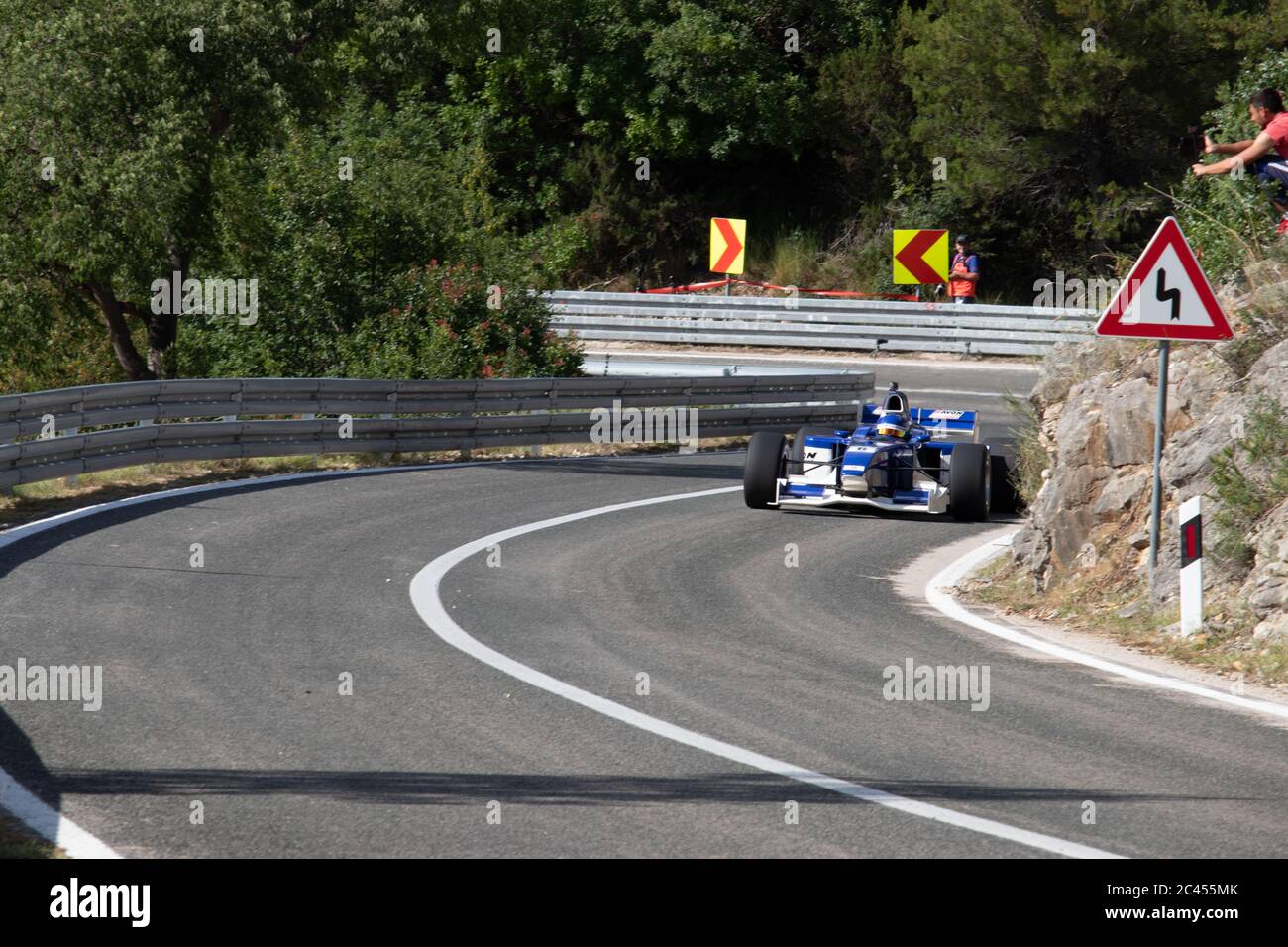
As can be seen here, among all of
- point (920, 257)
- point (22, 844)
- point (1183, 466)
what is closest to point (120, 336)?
point (920, 257)

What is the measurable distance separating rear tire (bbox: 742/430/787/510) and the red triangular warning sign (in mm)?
5442

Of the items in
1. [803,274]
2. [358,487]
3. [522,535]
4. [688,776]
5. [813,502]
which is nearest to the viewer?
[688,776]

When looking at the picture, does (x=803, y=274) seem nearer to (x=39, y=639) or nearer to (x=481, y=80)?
(x=481, y=80)

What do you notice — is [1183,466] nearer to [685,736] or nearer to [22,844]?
[685,736]

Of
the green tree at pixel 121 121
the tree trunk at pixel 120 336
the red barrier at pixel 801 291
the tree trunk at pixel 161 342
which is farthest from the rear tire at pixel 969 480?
the red barrier at pixel 801 291

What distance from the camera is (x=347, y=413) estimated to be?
57.7ft

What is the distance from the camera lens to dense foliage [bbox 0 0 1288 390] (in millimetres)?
19250

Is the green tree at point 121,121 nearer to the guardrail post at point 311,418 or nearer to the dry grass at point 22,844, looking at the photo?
the guardrail post at point 311,418

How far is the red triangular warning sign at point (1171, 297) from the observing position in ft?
30.4

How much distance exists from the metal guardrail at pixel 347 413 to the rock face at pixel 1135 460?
8.26m

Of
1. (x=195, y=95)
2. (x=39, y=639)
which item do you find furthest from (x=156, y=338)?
(x=39, y=639)

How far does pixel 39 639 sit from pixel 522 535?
4.88m

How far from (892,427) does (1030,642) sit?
17.6 ft

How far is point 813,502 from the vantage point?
14.3 meters
